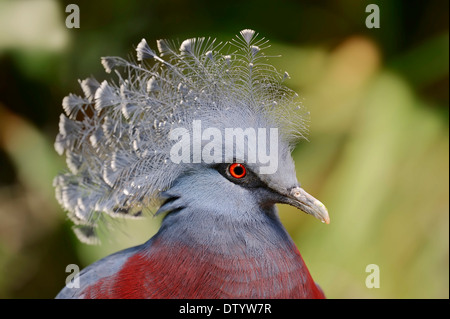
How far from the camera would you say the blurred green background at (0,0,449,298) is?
7.70 ft

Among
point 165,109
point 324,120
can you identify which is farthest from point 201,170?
point 324,120

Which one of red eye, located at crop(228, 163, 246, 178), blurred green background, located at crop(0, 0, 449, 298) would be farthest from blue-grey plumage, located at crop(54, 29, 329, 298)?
blurred green background, located at crop(0, 0, 449, 298)

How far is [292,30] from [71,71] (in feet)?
3.81

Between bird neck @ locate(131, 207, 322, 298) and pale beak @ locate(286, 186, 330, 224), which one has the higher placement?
pale beak @ locate(286, 186, 330, 224)

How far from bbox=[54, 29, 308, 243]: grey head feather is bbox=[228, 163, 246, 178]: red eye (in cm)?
11

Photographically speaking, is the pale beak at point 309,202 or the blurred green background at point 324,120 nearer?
the pale beak at point 309,202

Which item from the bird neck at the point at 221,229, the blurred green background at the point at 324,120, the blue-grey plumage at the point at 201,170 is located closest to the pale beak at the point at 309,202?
the blue-grey plumage at the point at 201,170

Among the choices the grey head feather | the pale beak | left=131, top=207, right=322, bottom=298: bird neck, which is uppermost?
the grey head feather

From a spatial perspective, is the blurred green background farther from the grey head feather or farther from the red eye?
the red eye

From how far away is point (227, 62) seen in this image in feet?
4.50

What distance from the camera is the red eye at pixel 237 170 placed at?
1.30 metres

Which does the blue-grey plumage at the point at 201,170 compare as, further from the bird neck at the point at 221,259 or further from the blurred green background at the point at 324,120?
the blurred green background at the point at 324,120

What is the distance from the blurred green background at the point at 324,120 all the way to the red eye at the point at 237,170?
1.12m

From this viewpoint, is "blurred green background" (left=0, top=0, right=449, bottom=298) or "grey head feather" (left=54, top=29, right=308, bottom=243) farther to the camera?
"blurred green background" (left=0, top=0, right=449, bottom=298)
